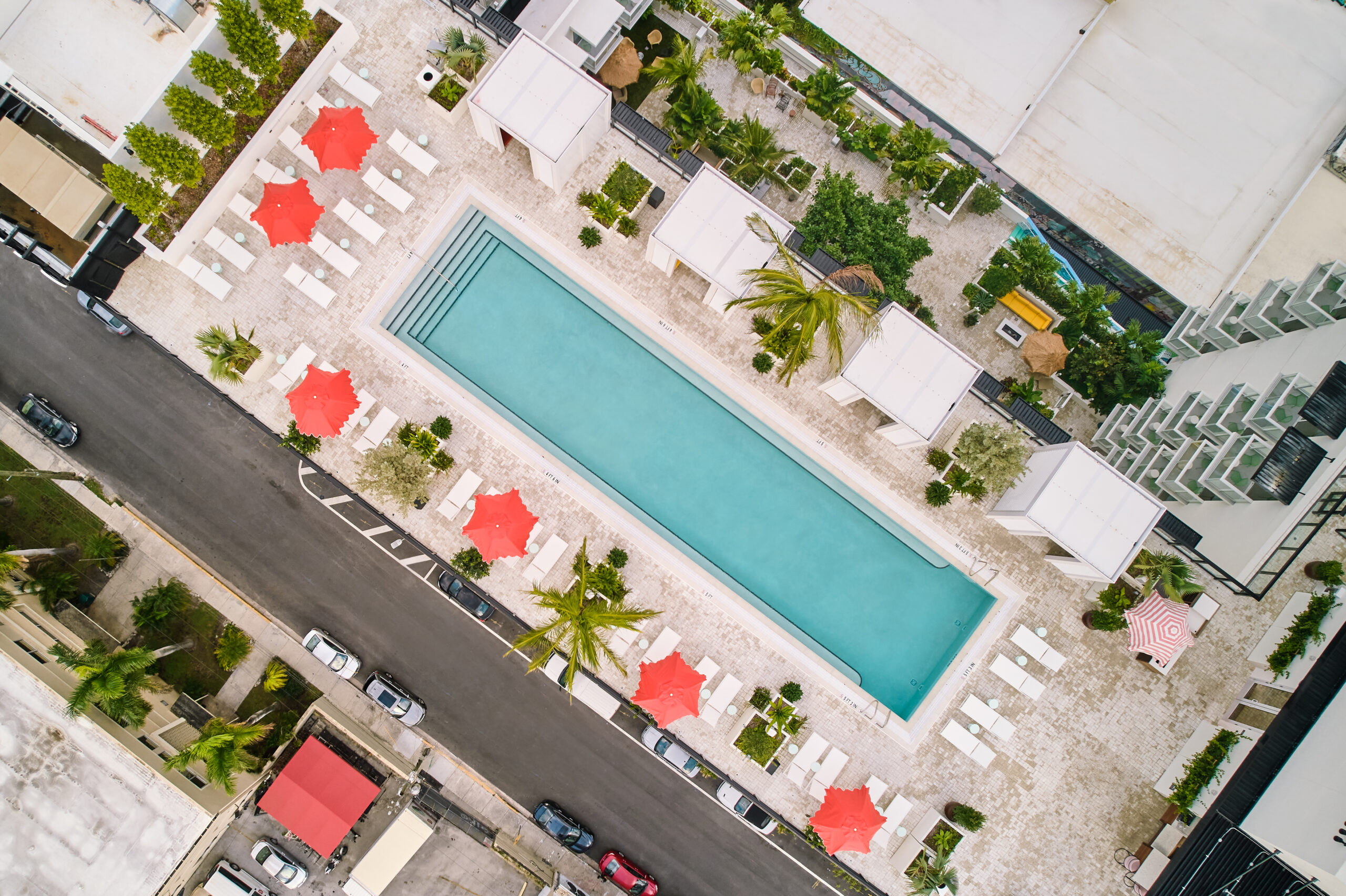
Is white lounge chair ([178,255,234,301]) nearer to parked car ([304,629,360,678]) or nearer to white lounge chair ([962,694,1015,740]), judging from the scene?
parked car ([304,629,360,678])

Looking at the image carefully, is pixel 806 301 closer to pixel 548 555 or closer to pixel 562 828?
pixel 548 555

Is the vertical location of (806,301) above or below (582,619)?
above

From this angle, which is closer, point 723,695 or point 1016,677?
point 723,695

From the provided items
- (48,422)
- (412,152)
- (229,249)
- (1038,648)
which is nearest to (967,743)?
(1038,648)

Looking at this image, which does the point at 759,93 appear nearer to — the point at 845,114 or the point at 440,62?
the point at 845,114

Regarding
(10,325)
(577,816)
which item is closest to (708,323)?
(577,816)
